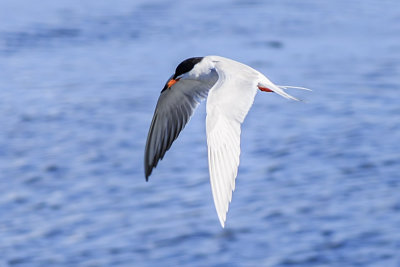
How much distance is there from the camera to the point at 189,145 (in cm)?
1148

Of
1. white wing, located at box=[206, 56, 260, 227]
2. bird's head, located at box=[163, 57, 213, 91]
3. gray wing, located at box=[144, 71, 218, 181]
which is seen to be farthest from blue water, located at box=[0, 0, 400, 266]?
white wing, located at box=[206, 56, 260, 227]

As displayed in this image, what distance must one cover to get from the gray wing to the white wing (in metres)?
0.60

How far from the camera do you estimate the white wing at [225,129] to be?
14.4 ft

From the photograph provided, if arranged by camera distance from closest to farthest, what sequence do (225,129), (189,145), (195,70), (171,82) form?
(225,129) → (195,70) → (171,82) → (189,145)

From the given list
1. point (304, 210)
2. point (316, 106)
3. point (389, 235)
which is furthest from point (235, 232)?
point (316, 106)

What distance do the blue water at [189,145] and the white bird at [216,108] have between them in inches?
159

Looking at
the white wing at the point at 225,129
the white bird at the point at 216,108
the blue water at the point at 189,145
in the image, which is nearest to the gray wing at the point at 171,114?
the white bird at the point at 216,108

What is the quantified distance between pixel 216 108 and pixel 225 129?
0.14 meters

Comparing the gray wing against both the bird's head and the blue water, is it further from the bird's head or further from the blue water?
the blue water

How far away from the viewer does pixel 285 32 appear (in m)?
15.2

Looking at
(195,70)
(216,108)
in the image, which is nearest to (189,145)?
(195,70)

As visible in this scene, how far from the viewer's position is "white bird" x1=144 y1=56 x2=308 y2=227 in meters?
4.47

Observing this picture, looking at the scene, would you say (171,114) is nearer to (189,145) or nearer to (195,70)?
(195,70)

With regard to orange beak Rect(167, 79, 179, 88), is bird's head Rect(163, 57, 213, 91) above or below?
above
